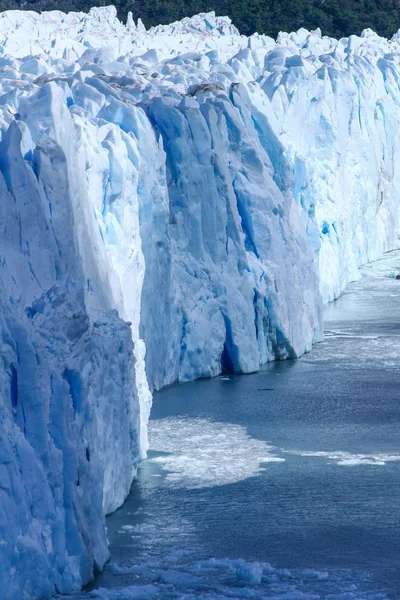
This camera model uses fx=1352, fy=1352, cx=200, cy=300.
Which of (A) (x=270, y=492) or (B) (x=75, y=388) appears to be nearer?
(B) (x=75, y=388)

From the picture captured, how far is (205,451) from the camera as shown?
39.8ft

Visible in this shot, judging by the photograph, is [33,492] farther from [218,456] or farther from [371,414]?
[371,414]

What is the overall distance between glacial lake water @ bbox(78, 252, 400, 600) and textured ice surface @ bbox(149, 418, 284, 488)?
17 mm

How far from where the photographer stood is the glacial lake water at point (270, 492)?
884cm

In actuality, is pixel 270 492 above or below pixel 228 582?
above

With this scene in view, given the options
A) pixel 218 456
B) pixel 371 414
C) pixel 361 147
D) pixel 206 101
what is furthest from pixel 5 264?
pixel 361 147

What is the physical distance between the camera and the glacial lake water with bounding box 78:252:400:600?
884cm

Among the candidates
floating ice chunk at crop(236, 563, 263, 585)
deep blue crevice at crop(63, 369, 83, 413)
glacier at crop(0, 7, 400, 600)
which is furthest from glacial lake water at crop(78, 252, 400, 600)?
deep blue crevice at crop(63, 369, 83, 413)

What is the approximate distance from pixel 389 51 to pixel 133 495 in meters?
24.1

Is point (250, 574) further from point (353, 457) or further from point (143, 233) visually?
point (143, 233)

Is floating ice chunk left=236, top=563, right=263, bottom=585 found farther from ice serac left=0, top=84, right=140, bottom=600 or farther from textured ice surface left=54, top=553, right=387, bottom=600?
ice serac left=0, top=84, right=140, bottom=600

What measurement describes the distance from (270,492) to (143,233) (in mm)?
4529

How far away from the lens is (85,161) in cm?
1145

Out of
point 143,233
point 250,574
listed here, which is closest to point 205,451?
point 143,233
